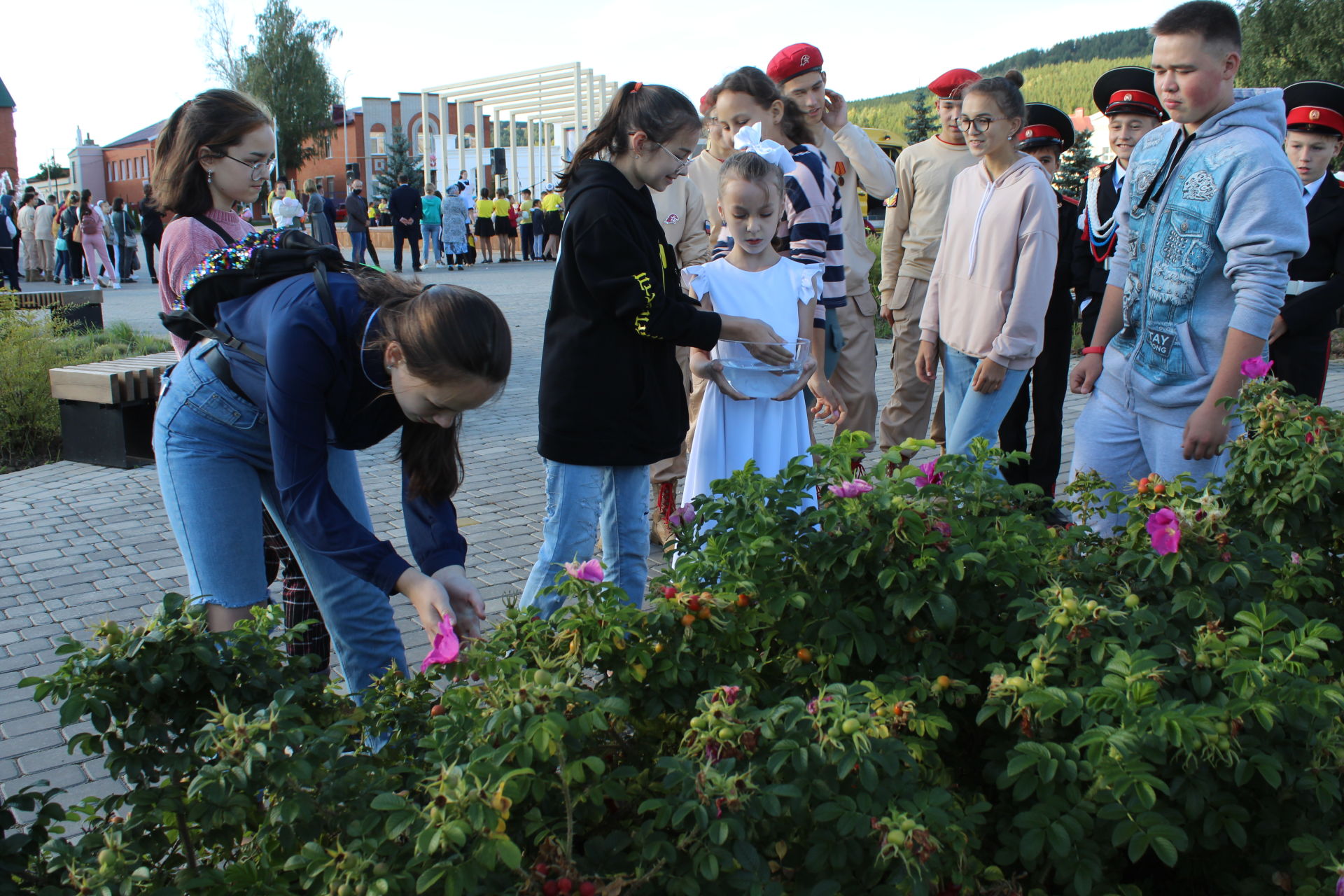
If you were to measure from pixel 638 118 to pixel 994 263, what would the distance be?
1914 millimetres

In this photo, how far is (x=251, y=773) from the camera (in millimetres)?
1435

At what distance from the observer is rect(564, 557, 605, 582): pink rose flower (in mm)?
1764

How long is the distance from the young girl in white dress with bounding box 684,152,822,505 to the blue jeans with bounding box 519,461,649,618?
2.12 ft

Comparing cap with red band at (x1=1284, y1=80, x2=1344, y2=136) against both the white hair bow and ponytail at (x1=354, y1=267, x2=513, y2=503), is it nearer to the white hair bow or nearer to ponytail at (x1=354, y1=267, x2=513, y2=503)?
the white hair bow

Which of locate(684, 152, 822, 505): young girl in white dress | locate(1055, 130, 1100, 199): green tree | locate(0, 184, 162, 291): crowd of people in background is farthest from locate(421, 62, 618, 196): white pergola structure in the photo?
locate(684, 152, 822, 505): young girl in white dress

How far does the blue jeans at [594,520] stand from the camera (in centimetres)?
317

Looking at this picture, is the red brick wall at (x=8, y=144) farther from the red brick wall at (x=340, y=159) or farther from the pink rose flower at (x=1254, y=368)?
the pink rose flower at (x=1254, y=368)

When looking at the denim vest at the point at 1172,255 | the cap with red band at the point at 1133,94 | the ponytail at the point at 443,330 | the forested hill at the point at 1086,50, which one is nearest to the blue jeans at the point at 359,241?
the cap with red band at the point at 1133,94

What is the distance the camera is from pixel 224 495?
8.43 feet

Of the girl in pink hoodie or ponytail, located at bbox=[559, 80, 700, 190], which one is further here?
the girl in pink hoodie

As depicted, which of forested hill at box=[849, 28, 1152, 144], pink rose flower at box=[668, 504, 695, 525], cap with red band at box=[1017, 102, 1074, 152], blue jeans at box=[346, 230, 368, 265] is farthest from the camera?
forested hill at box=[849, 28, 1152, 144]

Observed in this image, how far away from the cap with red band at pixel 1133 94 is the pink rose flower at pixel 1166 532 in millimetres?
4408

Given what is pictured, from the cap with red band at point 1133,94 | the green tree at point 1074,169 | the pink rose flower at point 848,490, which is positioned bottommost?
the pink rose flower at point 848,490

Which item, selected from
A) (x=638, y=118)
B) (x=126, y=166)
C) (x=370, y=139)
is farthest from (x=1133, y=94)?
(x=126, y=166)
